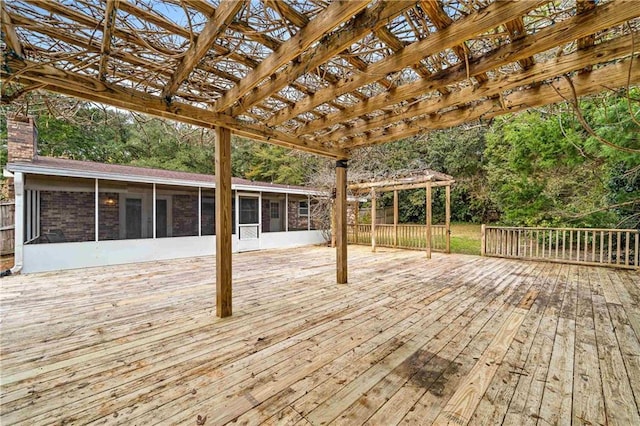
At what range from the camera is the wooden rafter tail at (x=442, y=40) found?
1.41 metres

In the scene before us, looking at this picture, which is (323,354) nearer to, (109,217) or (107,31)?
(107,31)

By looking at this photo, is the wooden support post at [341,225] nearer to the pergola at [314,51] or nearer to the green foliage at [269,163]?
the pergola at [314,51]

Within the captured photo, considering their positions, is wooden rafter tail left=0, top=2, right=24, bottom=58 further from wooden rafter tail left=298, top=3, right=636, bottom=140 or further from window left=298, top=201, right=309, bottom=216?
window left=298, top=201, right=309, bottom=216

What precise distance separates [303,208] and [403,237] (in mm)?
4371

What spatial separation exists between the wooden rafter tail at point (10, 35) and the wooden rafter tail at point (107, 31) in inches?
16.4

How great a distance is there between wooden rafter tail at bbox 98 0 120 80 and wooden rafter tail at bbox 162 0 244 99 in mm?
436

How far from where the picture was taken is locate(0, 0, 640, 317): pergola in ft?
5.00

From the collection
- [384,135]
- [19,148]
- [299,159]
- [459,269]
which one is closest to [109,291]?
[19,148]

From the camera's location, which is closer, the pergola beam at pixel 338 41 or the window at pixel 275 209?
the pergola beam at pixel 338 41

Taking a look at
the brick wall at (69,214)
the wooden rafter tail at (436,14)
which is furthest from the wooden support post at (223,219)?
the brick wall at (69,214)

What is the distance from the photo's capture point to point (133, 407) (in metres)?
1.63

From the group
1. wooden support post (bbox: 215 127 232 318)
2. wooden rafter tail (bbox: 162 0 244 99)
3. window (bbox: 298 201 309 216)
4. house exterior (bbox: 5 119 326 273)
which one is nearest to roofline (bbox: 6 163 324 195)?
house exterior (bbox: 5 119 326 273)

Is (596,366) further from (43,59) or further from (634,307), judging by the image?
(43,59)

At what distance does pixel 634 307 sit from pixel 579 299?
510 mm
